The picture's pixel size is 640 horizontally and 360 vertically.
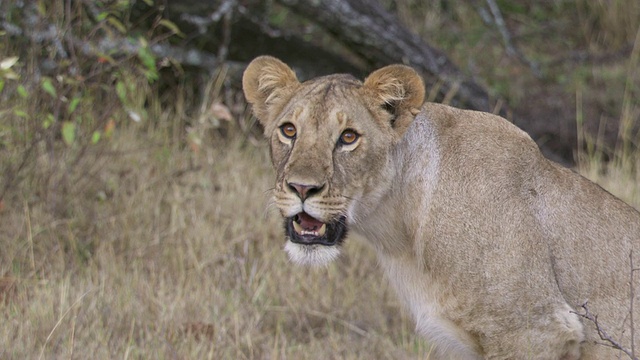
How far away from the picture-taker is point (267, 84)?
3930mm

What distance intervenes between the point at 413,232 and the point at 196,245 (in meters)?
1.99

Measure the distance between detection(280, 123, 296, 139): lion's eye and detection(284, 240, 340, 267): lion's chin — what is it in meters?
0.36

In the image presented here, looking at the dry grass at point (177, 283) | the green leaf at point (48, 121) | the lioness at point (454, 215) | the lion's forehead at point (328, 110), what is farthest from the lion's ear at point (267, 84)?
the green leaf at point (48, 121)

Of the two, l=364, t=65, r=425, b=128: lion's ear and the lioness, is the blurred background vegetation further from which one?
l=364, t=65, r=425, b=128: lion's ear

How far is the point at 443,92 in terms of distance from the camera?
6.76 meters

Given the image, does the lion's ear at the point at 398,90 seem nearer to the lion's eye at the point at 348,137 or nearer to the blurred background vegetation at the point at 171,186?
the lion's eye at the point at 348,137

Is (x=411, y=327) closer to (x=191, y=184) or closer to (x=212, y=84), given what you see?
(x=191, y=184)

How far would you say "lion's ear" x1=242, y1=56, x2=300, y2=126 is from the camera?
3898 millimetres

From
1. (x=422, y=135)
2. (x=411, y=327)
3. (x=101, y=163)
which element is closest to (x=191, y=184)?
(x=101, y=163)

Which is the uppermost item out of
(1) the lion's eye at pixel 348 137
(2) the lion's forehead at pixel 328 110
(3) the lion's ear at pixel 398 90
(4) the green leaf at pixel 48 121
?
(3) the lion's ear at pixel 398 90

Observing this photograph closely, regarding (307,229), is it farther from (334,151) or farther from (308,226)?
(334,151)

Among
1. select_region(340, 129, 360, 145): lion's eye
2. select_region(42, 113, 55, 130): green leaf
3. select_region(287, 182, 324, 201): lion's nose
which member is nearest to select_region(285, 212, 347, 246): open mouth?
select_region(287, 182, 324, 201): lion's nose

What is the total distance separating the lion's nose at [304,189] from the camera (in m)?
3.38

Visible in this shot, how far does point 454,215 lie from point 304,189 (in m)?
0.56
